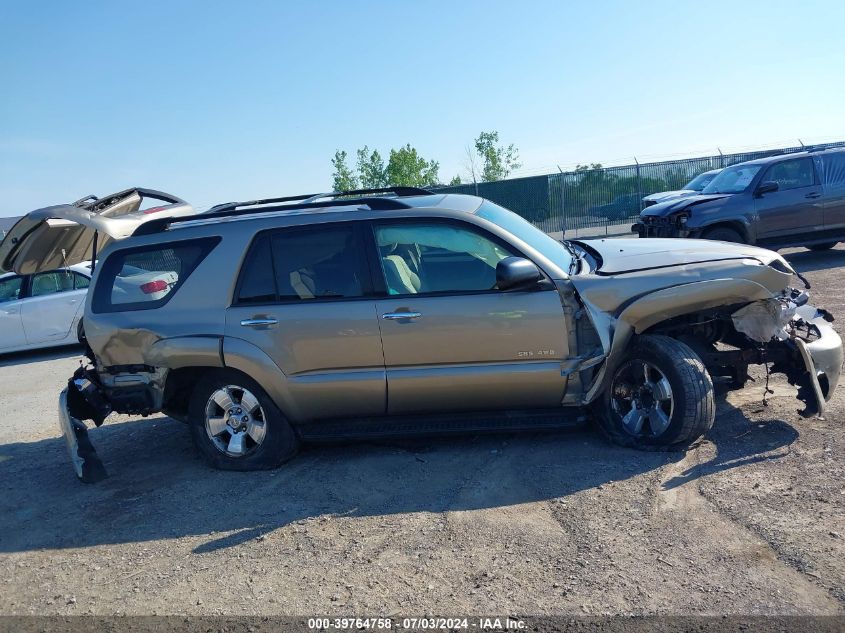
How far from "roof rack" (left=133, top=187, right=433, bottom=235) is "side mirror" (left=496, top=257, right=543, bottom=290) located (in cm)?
91

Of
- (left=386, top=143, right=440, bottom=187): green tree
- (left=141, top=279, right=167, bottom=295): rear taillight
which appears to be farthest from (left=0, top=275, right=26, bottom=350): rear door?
(left=386, top=143, right=440, bottom=187): green tree

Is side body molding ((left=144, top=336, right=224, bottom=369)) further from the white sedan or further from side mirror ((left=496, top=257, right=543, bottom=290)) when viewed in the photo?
the white sedan

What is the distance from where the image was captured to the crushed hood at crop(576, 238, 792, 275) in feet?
16.6

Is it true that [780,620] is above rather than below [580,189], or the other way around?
below

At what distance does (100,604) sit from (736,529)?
334 cm

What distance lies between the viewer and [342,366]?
520cm

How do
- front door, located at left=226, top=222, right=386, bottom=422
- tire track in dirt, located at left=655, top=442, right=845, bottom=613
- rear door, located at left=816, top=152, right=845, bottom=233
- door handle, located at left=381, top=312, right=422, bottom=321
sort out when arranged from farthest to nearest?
rear door, located at left=816, top=152, right=845, bottom=233, front door, located at left=226, top=222, right=386, bottom=422, door handle, located at left=381, top=312, right=422, bottom=321, tire track in dirt, located at left=655, top=442, right=845, bottom=613

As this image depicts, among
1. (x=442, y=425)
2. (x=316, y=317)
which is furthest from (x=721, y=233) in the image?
(x=316, y=317)

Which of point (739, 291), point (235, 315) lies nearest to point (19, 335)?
point (235, 315)

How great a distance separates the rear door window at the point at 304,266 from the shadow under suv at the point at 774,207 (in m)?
8.29

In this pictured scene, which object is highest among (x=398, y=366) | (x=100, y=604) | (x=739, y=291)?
(x=739, y=291)

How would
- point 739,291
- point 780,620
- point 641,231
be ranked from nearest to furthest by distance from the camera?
1. point 780,620
2. point 739,291
3. point 641,231

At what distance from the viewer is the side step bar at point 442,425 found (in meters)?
5.07

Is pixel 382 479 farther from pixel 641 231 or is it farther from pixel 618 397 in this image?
pixel 641 231
